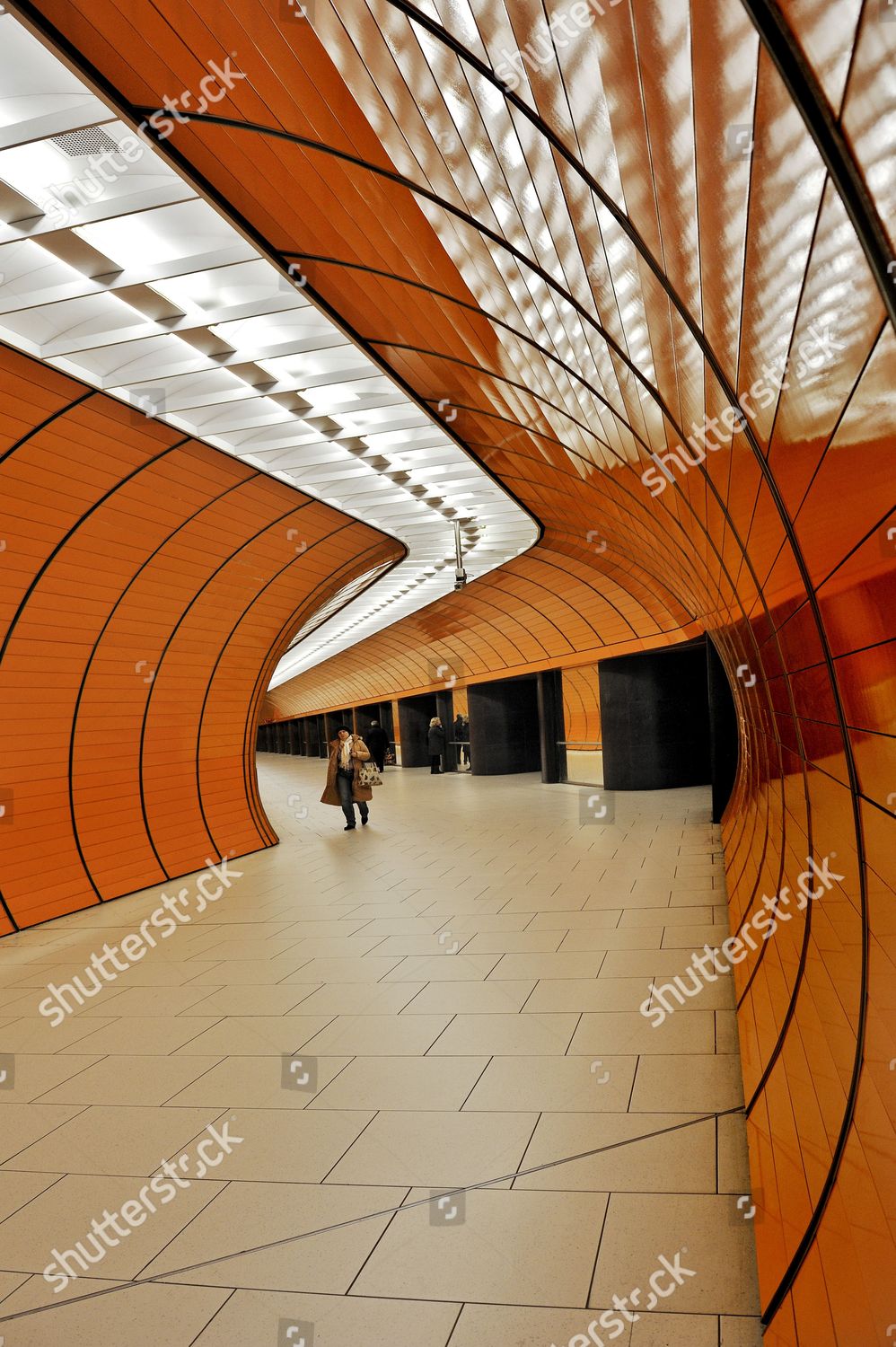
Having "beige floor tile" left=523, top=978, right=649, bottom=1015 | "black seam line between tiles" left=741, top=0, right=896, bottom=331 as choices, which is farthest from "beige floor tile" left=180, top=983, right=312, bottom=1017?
"black seam line between tiles" left=741, top=0, right=896, bottom=331

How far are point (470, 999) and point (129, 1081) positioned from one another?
240 centimetres

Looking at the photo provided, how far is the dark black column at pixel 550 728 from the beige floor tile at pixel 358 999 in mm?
18418

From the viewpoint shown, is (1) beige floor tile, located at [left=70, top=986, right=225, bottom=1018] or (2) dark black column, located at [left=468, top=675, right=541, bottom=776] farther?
(2) dark black column, located at [left=468, top=675, right=541, bottom=776]

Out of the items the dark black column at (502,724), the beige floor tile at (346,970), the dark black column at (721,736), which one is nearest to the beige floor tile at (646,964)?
the beige floor tile at (346,970)

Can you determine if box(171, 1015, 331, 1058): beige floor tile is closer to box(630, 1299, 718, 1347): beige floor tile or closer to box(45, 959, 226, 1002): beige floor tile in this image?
box(45, 959, 226, 1002): beige floor tile

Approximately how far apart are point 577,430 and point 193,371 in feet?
10.8

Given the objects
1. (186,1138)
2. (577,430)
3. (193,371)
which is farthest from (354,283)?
(186,1138)

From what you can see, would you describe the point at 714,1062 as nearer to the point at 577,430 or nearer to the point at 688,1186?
the point at 688,1186

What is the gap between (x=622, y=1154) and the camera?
4.35 meters

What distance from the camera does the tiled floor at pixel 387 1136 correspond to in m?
3.36

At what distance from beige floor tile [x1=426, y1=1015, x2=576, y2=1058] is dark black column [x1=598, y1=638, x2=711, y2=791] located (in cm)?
1518

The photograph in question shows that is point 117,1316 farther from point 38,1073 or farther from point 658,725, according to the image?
point 658,725

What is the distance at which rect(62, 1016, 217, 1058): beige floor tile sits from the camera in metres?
6.34

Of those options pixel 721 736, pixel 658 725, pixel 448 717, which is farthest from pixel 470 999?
pixel 448 717
